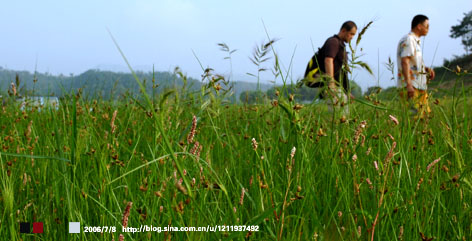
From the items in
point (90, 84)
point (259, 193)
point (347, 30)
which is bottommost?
point (259, 193)

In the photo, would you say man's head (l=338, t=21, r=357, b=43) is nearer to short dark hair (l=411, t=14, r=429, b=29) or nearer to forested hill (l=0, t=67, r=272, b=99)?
short dark hair (l=411, t=14, r=429, b=29)

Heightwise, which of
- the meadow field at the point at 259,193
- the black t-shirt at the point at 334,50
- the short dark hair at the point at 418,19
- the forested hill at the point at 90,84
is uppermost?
the short dark hair at the point at 418,19

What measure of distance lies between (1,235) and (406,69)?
6014 millimetres

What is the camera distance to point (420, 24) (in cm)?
673

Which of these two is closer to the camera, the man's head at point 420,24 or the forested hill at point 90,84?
the forested hill at point 90,84

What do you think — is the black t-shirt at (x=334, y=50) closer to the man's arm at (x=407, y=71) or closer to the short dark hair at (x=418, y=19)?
the man's arm at (x=407, y=71)

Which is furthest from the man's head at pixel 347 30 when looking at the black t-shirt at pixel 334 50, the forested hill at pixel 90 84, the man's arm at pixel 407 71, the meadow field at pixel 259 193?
the meadow field at pixel 259 193

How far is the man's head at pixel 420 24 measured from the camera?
6703 mm

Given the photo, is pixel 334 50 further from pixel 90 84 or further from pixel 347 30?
pixel 90 84

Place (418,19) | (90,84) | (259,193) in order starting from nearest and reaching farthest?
(259,193) → (90,84) → (418,19)

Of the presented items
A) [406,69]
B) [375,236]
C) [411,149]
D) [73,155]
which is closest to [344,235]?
[375,236]

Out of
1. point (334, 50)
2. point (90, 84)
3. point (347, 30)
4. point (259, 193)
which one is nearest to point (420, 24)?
point (347, 30)

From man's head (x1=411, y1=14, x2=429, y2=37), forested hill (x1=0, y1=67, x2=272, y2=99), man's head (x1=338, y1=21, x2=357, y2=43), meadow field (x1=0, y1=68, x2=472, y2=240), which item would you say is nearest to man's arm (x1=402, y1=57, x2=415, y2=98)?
man's head (x1=411, y1=14, x2=429, y2=37)

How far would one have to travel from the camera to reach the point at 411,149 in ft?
7.97
